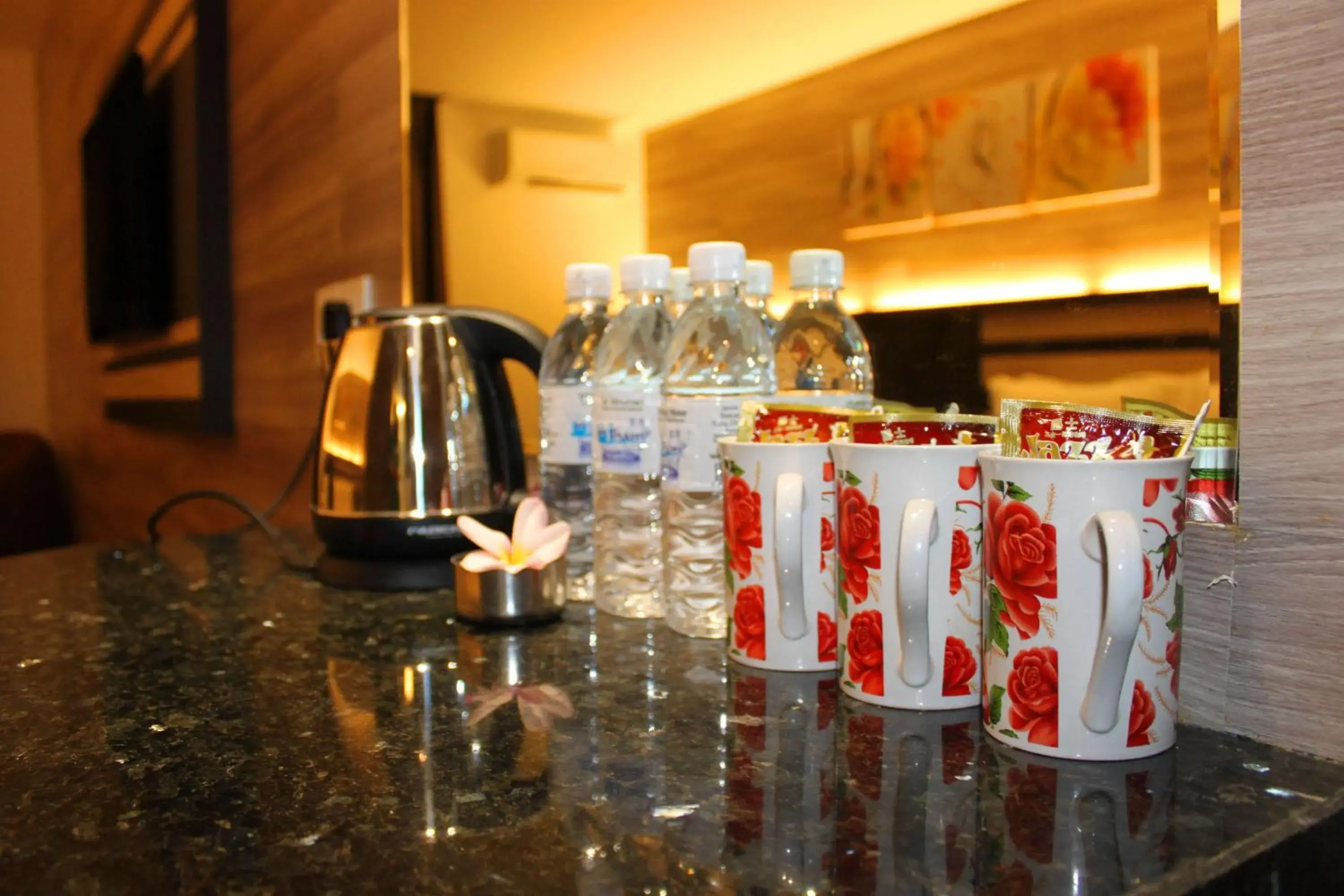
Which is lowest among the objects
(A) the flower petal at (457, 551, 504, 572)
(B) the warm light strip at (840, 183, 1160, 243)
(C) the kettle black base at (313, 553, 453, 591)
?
(C) the kettle black base at (313, 553, 453, 591)

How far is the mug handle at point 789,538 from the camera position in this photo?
2.02 ft

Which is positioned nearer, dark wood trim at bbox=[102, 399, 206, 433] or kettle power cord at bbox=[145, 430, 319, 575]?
kettle power cord at bbox=[145, 430, 319, 575]

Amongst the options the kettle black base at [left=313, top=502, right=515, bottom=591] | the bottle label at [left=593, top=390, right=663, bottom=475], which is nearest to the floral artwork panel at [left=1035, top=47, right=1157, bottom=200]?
the bottle label at [left=593, top=390, right=663, bottom=475]

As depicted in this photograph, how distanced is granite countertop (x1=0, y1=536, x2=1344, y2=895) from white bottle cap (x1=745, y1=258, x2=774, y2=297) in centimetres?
32

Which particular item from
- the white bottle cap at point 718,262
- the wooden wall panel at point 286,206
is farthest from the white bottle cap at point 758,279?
the wooden wall panel at point 286,206

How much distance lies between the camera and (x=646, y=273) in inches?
34.0

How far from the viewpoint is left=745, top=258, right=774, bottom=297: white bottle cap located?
90 cm

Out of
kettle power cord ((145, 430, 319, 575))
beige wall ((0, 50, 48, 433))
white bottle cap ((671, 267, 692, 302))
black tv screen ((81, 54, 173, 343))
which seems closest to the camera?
white bottle cap ((671, 267, 692, 302))

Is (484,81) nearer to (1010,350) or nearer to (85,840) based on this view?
(1010,350)

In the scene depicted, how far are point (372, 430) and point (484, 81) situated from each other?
1.92ft

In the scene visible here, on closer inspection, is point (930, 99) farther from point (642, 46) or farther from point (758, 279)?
point (642, 46)

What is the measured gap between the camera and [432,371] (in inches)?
39.9

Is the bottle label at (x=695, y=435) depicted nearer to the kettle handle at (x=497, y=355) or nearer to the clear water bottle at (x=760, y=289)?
the clear water bottle at (x=760, y=289)

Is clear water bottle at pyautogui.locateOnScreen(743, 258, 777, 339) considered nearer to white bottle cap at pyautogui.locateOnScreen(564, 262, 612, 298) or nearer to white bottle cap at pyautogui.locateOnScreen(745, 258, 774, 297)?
white bottle cap at pyautogui.locateOnScreen(745, 258, 774, 297)
